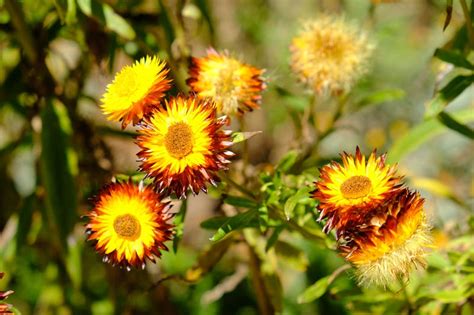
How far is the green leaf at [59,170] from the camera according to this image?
143 centimetres

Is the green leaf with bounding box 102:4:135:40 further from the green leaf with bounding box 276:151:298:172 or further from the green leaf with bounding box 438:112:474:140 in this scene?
the green leaf with bounding box 438:112:474:140

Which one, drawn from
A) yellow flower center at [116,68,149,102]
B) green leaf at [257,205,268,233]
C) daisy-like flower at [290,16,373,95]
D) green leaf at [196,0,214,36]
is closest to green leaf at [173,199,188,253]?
green leaf at [257,205,268,233]

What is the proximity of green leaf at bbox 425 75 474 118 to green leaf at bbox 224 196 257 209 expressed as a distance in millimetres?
324

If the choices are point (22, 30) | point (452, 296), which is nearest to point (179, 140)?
point (452, 296)

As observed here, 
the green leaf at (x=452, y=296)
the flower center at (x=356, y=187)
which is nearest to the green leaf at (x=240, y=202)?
the flower center at (x=356, y=187)

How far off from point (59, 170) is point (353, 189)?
2.55ft

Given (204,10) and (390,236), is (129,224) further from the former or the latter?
(204,10)

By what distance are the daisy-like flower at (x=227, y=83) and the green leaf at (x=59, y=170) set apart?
47cm

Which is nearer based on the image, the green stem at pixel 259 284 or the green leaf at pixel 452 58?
the green leaf at pixel 452 58

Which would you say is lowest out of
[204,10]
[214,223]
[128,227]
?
[128,227]

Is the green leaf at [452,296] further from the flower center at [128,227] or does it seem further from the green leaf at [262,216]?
the flower center at [128,227]

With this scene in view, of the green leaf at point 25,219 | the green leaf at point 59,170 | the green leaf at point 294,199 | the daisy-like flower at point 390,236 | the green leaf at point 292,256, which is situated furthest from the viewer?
the green leaf at point 25,219

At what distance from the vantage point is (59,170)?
1452mm

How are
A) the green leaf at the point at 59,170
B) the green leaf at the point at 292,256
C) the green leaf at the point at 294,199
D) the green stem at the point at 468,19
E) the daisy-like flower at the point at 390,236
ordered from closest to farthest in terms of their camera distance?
the daisy-like flower at the point at 390,236 → the green leaf at the point at 294,199 → the green stem at the point at 468,19 → the green leaf at the point at 292,256 → the green leaf at the point at 59,170
